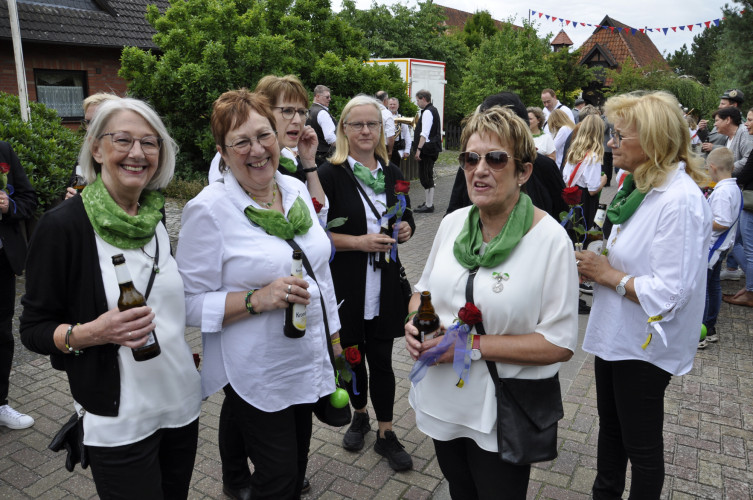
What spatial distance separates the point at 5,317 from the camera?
162 inches

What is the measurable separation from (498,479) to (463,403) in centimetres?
33

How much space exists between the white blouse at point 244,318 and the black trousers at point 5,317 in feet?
7.58

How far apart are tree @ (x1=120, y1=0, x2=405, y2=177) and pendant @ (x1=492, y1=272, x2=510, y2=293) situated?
11043 millimetres

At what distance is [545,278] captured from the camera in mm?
2242

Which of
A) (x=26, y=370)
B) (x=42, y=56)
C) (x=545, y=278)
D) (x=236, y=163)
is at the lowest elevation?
(x=26, y=370)

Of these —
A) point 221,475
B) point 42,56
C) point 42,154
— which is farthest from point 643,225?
point 42,56

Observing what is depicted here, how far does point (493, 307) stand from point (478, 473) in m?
0.71

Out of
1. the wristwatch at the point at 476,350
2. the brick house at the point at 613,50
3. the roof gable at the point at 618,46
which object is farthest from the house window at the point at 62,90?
the roof gable at the point at 618,46

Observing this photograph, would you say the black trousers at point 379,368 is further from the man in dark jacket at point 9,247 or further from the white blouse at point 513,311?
the man in dark jacket at point 9,247

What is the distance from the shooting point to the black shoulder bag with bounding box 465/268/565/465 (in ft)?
7.18

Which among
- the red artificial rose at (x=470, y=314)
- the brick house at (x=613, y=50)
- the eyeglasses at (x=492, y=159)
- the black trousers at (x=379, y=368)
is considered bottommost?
the black trousers at (x=379, y=368)

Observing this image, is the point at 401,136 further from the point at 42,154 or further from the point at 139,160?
the point at 139,160

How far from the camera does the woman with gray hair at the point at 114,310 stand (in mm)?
2143

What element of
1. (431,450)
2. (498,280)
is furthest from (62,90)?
(498,280)
